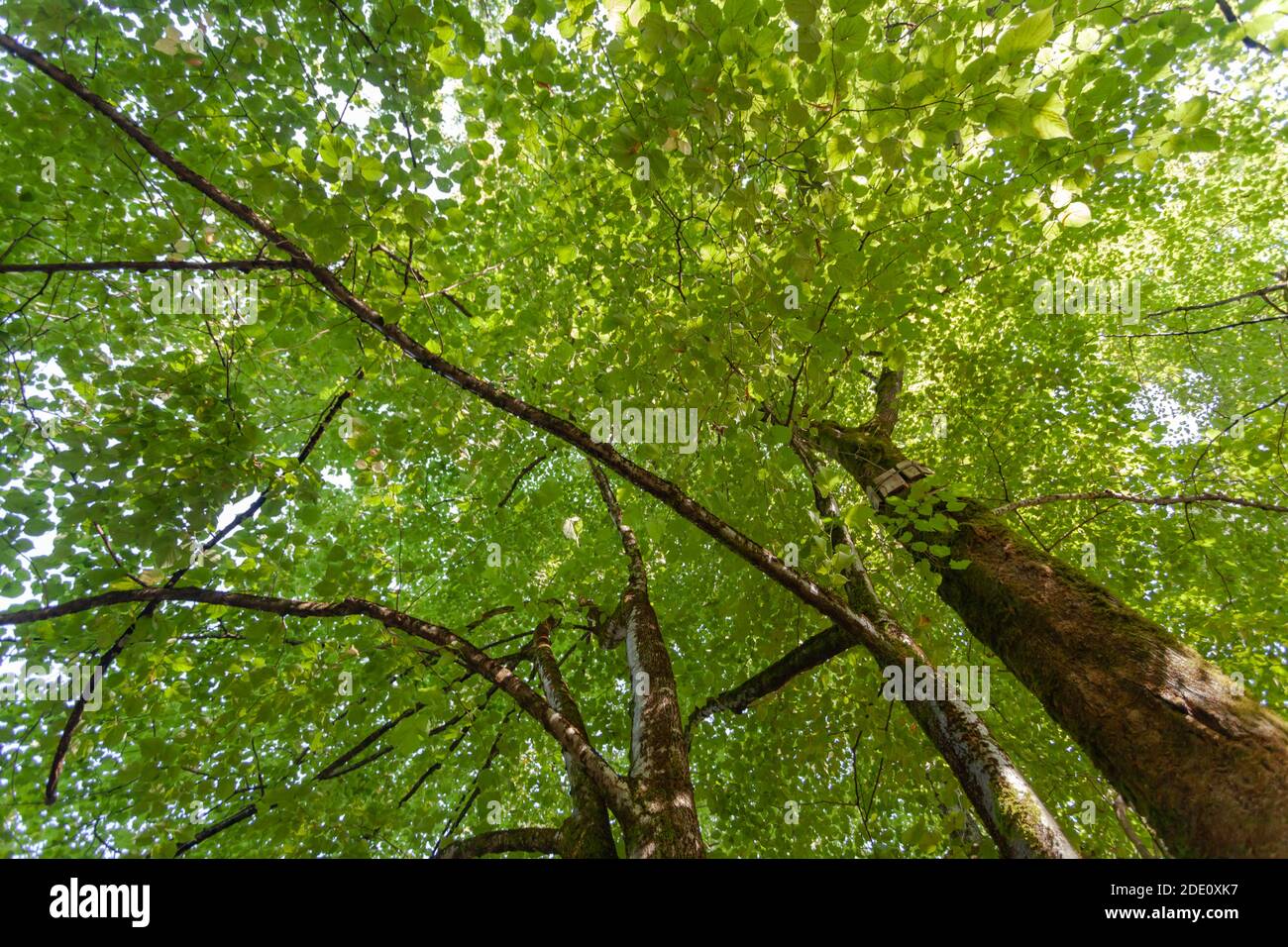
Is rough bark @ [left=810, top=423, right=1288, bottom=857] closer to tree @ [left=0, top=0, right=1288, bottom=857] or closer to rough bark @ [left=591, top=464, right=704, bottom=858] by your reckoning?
tree @ [left=0, top=0, right=1288, bottom=857]

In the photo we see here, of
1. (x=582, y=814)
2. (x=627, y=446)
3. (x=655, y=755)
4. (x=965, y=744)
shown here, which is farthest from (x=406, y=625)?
(x=965, y=744)

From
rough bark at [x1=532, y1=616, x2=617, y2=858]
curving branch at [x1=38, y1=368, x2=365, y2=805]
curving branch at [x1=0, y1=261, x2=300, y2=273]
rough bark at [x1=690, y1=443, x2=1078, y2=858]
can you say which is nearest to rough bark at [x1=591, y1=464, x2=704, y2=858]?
rough bark at [x1=532, y1=616, x2=617, y2=858]

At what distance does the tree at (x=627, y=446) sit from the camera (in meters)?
2.66

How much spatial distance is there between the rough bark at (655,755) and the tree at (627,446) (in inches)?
1.6

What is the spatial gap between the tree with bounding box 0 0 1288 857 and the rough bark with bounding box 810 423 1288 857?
0.7 inches

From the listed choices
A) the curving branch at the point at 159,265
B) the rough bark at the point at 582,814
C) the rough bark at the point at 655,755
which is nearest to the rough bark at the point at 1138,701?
the rough bark at the point at 655,755

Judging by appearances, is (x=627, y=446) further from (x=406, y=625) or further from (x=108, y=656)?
(x=108, y=656)

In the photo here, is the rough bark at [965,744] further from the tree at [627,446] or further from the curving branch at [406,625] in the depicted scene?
the curving branch at [406,625]

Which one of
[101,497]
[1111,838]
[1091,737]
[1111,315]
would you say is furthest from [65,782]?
[1111,315]

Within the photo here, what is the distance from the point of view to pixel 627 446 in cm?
490

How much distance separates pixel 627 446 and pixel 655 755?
263 cm

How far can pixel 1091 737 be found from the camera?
8.03 feet

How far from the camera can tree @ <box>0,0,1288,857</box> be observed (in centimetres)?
266
